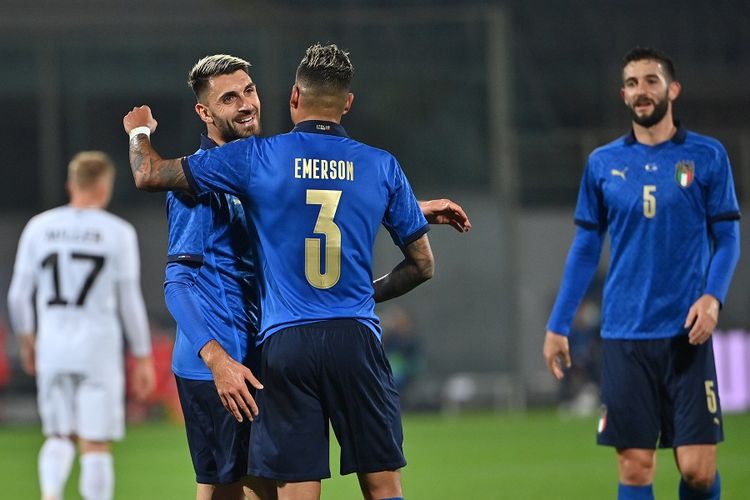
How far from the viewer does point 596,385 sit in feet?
60.4

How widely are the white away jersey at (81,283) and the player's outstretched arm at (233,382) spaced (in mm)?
3572

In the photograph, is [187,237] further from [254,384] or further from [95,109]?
[95,109]

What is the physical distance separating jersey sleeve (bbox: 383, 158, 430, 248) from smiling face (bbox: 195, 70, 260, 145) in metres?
0.61

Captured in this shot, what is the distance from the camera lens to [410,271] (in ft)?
15.0

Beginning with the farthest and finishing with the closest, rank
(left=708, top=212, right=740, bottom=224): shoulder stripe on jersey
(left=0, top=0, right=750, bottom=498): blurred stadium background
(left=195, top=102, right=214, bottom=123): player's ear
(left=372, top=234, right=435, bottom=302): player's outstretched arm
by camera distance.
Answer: (left=0, top=0, right=750, bottom=498): blurred stadium background < (left=708, top=212, right=740, bottom=224): shoulder stripe on jersey < (left=195, top=102, right=214, bottom=123): player's ear < (left=372, top=234, right=435, bottom=302): player's outstretched arm

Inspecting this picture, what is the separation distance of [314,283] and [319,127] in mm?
518

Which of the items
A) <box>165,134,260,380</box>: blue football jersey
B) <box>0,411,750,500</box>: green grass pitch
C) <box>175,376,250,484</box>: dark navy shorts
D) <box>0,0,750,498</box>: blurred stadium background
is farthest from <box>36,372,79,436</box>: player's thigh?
<box>0,0,750,498</box>: blurred stadium background

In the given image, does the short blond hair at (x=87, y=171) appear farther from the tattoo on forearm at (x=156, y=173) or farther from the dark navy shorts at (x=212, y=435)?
the tattoo on forearm at (x=156, y=173)

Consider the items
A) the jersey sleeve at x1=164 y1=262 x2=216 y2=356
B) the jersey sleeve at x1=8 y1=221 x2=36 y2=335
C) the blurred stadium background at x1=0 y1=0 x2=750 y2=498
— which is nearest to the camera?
the jersey sleeve at x1=164 y1=262 x2=216 y2=356

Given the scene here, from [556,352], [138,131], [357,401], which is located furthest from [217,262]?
[556,352]

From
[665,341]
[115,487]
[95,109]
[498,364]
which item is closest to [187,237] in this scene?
[665,341]

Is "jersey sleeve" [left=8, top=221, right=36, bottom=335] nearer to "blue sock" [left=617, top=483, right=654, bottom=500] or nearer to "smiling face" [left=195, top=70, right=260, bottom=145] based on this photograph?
"smiling face" [left=195, top=70, right=260, bottom=145]

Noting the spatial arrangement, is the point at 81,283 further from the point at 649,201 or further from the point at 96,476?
the point at 649,201

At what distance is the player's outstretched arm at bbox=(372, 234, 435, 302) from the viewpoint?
4.51 m
